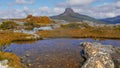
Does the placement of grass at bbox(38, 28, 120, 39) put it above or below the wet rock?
below

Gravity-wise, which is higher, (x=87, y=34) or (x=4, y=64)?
(x=4, y=64)

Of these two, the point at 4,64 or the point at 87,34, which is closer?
the point at 4,64

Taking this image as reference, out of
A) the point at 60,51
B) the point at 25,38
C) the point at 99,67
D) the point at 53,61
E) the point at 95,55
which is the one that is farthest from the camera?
the point at 25,38

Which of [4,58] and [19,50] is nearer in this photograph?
[4,58]

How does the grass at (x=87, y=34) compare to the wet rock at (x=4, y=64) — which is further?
the grass at (x=87, y=34)

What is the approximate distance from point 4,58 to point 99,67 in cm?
1373

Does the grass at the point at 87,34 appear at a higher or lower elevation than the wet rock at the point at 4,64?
lower

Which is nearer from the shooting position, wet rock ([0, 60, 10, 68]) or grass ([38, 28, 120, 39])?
wet rock ([0, 60, 10, 68])

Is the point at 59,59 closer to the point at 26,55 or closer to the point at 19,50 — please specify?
the point at 26,55

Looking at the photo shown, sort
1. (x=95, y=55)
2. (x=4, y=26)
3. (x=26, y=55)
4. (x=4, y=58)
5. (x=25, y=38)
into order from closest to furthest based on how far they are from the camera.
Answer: (x=95, y=55)
(x=4, y=58)
(x=26, y=55)
(x=25, y=38)
(x=4, y=26)

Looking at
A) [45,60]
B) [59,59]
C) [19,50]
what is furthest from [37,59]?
[19,50]

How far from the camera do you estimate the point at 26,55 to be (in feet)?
115

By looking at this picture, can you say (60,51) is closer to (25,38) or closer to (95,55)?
(95,55)

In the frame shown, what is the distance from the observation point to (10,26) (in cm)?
9344
